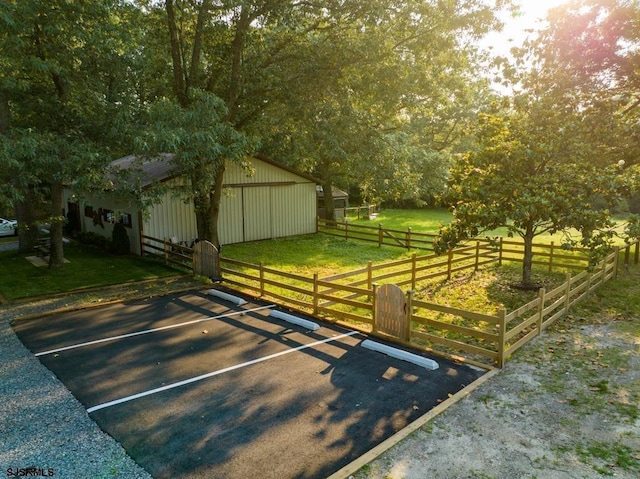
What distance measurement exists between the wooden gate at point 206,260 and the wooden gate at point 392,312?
282 inches

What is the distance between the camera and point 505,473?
5.15 m

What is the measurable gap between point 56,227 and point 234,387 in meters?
12.9

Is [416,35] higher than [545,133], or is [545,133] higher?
[416,35]

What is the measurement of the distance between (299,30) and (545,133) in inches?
424

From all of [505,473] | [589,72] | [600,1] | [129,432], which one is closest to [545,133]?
[589,72]

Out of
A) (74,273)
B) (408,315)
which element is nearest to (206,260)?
(74,273)

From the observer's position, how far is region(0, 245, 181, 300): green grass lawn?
14109 millimetres

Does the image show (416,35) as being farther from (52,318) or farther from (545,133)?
(52,318)

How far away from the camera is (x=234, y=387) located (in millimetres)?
7422

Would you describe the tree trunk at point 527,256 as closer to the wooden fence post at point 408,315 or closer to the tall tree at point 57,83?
the wooden fence post at point 408,315

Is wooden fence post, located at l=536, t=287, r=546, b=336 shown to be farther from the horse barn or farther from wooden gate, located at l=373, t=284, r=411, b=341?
the horse barn

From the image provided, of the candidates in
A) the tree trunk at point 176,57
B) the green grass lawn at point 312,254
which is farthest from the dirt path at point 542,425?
the tree trunk at point 176,57

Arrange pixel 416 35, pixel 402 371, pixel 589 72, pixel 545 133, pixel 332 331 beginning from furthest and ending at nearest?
pixel 416 35, pixel 589 72, pixel 545 133, pixel 332 331, pixel 402 371

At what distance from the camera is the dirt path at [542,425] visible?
5.26 m
